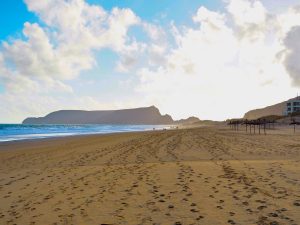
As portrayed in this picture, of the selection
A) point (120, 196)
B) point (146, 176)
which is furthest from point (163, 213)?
point (146, 176)

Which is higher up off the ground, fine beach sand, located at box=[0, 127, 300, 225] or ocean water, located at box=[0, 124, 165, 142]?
ocean water, located at box=[0, 124, 165, 142]

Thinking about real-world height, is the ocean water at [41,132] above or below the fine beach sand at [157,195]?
above

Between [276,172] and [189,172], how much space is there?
11.0ft

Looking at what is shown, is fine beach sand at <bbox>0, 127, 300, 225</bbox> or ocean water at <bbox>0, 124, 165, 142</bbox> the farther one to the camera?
ocean water at <bbox>0, 124, 165, 142</bbox>

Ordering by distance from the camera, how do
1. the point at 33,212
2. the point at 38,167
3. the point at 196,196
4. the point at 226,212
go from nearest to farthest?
the point at 226,212
the point at 33,212
the point at 196,196
the point at 38,167

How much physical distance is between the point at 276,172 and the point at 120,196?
21.1 feet

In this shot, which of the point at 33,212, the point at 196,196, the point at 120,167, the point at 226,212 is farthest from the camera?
the point at 120,167

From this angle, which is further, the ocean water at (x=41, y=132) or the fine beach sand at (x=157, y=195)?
the ocean water at (x=41, y=132)

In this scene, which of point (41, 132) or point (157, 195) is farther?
point (41, 132)

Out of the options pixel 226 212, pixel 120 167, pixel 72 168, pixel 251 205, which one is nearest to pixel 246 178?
pixel 251 205

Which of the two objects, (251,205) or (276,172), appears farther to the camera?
(276,172)

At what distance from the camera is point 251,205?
7.44 m

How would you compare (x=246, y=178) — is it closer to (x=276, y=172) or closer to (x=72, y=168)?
(x=276, y=172)

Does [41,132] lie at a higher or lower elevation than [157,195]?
higher
